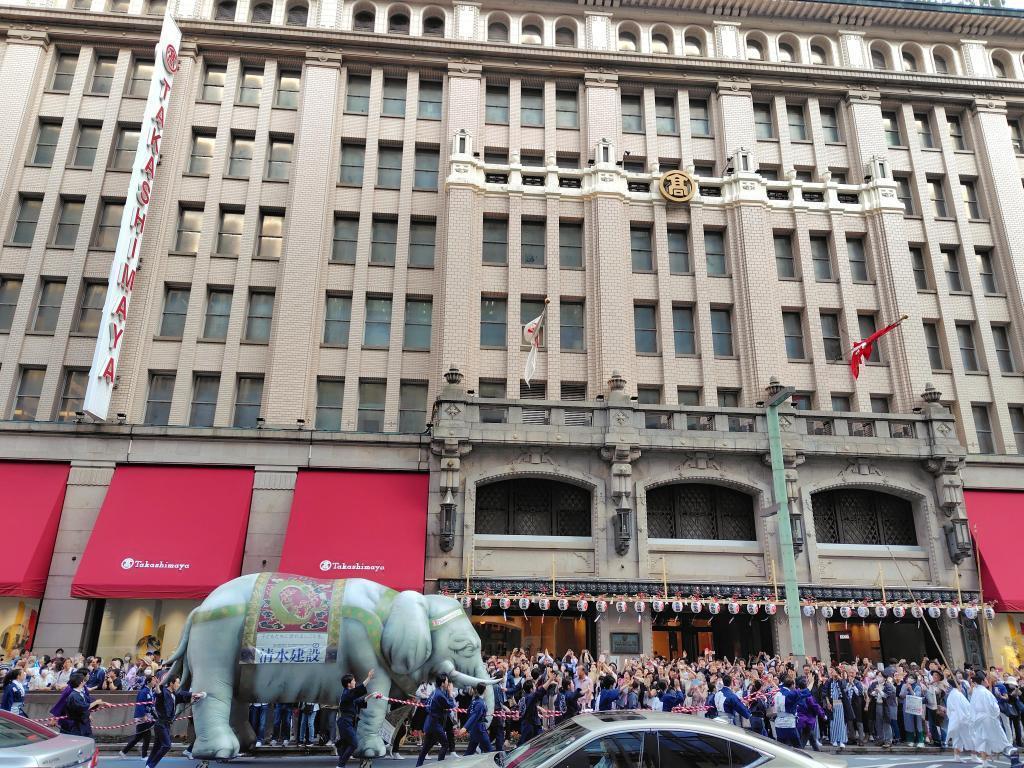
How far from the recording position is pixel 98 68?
3047 cm

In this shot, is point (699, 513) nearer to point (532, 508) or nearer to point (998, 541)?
point (532, 508)

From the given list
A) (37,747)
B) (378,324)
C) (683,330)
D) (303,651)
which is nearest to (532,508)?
(378,324)

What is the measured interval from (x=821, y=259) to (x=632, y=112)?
1055cm

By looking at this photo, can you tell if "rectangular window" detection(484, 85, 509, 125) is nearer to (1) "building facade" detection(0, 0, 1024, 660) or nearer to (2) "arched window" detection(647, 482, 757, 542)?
(1) "building facade" detection(0, 0, 1024, 660)

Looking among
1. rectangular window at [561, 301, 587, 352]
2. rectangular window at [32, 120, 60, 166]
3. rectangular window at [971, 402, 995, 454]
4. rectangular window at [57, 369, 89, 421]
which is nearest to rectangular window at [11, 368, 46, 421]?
rectangular window at [57, 369, 89, 421]

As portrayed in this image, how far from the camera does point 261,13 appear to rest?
105 feet

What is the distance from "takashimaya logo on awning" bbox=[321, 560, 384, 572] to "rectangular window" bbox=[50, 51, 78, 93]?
2346cm

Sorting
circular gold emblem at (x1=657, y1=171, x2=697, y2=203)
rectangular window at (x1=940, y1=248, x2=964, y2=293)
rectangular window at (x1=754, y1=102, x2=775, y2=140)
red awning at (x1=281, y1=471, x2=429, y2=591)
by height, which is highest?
rectangular window at (x1=754, y1=102, x2=775, y2=140)

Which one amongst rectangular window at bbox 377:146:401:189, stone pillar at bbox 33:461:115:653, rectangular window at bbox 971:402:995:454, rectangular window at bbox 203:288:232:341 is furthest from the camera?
rectangular window at bbox 377:146:401:189

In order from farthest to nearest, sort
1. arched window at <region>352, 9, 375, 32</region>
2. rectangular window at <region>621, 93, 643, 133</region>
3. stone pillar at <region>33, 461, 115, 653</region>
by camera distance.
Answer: arched window at <region>352, 9, 375, 32</region>, rectangular window at <region>621, 93, 643, 133</region>, stone pillar at <region>33, 461, 115, 653</region>

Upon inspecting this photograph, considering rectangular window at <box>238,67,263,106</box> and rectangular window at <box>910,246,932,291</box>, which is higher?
rectangular window at <box>238,67,263,106</box>

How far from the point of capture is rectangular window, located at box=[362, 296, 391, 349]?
27609 mm

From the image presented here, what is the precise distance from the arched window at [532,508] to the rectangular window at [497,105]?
16218 millimetres

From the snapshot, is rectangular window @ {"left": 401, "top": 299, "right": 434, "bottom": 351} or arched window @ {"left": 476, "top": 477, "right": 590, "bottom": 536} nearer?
arched window @ {"left": 476, "top": 477, "right": 590, "bottom": 536}
